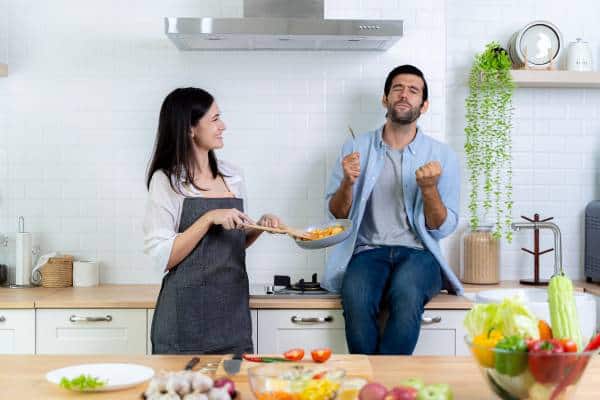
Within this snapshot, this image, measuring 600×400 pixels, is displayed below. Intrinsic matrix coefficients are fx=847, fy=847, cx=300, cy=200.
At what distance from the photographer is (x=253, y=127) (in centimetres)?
460

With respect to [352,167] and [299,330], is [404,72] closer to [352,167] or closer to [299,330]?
[352,167]

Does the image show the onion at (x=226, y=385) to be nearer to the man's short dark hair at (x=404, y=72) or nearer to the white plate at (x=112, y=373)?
the white plate at (x=112, y=373)

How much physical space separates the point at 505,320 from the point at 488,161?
Answer: 2692mm

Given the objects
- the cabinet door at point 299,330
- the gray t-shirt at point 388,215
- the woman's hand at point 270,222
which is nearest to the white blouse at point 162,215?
the woman's hand at point 270,222

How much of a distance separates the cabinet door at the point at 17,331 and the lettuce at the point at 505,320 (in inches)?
103

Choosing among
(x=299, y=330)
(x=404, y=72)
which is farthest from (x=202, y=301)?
(x=404, y=72)

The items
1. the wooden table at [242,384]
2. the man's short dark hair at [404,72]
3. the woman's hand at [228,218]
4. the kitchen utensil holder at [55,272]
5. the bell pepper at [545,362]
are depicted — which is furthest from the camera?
the kitchen utensil holder at [55,272]

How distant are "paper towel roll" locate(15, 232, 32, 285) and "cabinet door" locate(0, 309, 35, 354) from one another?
1.60ft

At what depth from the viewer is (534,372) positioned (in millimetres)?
1778

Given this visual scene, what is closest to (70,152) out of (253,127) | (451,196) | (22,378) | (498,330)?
(253,127)

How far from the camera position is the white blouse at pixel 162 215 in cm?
346

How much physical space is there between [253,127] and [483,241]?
1.38 metres

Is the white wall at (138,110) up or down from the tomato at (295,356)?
up

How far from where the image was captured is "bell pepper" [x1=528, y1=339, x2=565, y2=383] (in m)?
1.76
